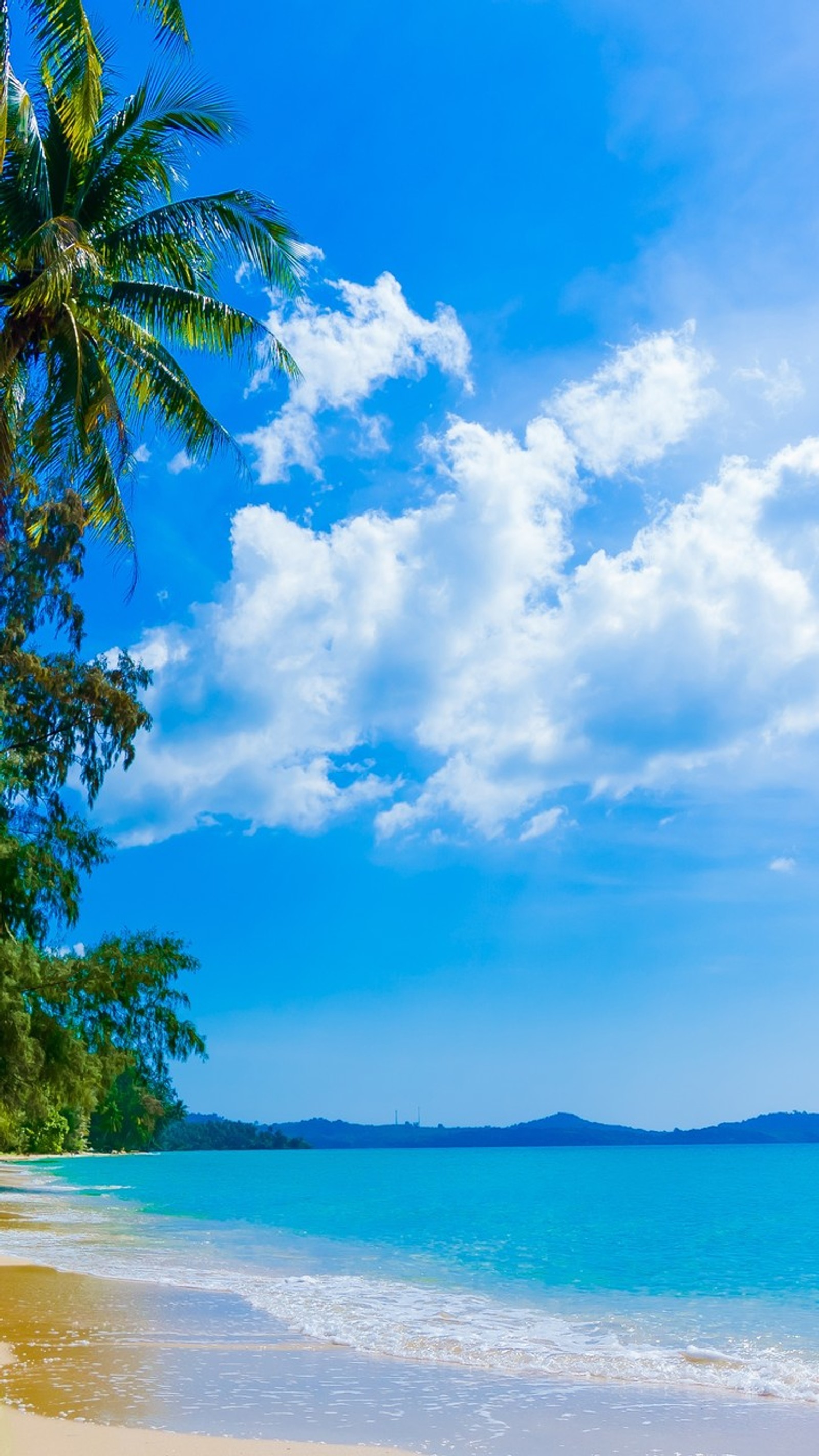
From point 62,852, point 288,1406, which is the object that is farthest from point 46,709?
point 288,1406

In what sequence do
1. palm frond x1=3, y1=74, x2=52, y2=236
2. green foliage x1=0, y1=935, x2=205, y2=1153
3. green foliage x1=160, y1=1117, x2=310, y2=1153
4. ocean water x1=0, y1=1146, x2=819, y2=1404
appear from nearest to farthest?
palm frond x1=3, y1=74, x2=52, y2=236, ocean water x1=0, y1=1146, x2=819, y2=1404, green foliage x1=0, y1=935, x2=205, y2=1153, green foliage x1=160, y1=1117, x2=310, y2=1153

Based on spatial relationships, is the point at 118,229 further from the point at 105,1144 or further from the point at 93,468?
the point at 105,1144

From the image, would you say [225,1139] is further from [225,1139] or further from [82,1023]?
[82,1023]

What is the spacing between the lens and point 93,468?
39.3ft

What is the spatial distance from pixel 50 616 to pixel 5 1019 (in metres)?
6.34

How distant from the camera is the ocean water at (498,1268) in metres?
11.6

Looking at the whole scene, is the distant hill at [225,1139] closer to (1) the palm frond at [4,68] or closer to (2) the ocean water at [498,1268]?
(2) the ocean water at [498,1268]

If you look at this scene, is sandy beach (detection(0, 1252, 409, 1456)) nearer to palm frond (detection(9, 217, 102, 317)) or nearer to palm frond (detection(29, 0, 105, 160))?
palm frond (detection(9, 217, 102, 317))

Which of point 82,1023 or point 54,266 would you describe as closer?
point 54,266

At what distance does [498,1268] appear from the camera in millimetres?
21188

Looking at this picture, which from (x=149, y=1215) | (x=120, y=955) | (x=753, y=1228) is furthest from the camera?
(x=753, y=1228)

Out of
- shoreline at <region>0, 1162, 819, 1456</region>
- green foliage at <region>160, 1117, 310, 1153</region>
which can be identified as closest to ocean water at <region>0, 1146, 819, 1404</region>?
shoreline at <region>0, 1162, 819, 1456</region>

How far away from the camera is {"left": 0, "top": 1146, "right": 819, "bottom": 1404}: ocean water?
11.6 meters

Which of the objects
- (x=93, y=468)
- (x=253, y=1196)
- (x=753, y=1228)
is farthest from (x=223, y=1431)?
(x=253, y=1196)
